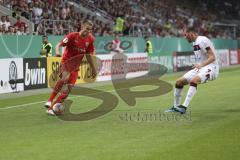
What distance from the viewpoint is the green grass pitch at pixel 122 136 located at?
895 cm

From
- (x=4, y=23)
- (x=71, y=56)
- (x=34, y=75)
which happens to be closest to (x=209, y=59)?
(x=71, y=56)

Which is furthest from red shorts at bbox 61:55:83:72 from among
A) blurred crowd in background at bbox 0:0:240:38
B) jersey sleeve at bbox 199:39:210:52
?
blurred crowd in background at bbox 0:0:240:38

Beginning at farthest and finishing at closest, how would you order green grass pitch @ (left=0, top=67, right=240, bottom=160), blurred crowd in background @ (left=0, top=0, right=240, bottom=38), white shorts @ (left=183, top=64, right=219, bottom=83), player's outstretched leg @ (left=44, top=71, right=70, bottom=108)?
1. blurred crowd in background @ (left=0, top=0, right=240, bottom=38)
2. player's outstretched leg @ (left=44, top=71, right=70, bottom=108)
3. white shorts @ (left=183, top=64, right=219, bottom=83)
4. green grass pitch @ (left=0, top=67, right=240, bottom=160)

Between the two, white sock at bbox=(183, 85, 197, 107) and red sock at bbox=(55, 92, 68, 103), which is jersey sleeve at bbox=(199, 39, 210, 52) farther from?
red sock at bbox=(55, 92, 68, 103)

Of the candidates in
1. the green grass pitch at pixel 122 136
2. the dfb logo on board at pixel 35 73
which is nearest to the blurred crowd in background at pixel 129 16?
the dfb logo on board at pixel 35 73

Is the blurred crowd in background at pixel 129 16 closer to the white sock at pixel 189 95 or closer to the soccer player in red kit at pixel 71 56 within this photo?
the soccer player in red kit at pixel 71 56

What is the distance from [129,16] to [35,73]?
20.1 m

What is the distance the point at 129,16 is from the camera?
43188 mm

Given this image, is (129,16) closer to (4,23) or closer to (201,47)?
(4,23)

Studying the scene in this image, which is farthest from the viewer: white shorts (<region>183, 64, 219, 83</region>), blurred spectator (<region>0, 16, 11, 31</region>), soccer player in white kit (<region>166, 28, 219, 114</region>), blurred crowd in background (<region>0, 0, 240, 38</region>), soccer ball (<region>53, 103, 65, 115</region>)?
blurred crowd in background (<region>0, 0, 240, 38</region>)

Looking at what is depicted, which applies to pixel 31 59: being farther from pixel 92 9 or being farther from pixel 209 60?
pixel 92 9

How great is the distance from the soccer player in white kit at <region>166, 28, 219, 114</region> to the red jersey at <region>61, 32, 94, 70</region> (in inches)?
96.7

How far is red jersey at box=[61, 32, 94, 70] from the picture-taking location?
14.6m

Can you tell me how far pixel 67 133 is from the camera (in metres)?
11.3
